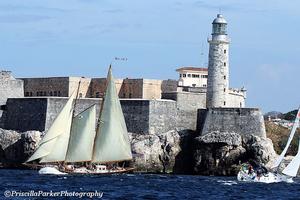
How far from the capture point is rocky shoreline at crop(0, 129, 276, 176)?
80375 mm

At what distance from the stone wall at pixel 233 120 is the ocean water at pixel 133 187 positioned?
5807 mm

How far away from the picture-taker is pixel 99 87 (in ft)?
292

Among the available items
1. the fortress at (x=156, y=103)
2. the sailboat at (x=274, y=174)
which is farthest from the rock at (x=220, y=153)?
the sailboat at (x=274, y=174)

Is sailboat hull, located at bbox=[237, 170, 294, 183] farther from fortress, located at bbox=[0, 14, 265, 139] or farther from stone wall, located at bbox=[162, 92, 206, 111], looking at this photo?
stone wall, located at bbox=[162, 92, 206, 111]

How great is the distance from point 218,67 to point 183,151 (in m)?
6.20

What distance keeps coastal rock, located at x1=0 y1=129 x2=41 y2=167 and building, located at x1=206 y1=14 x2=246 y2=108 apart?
38.9 ft

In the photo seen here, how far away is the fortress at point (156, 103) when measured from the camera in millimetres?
82062

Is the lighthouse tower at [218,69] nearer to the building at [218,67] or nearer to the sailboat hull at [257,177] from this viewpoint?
the building at [218,67]

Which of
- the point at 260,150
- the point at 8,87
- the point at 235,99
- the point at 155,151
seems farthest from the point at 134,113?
the point at 235,99

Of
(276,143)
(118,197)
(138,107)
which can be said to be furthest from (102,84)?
(118,197)

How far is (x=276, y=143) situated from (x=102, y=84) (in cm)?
1314

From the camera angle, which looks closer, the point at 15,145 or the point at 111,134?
the point at 111,134

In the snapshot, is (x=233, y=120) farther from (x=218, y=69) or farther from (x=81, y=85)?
(x=81, y=85)

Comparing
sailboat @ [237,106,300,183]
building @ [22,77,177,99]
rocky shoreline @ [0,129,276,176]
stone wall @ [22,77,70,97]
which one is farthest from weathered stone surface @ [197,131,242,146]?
stone wall @ [22,77,70,97]
